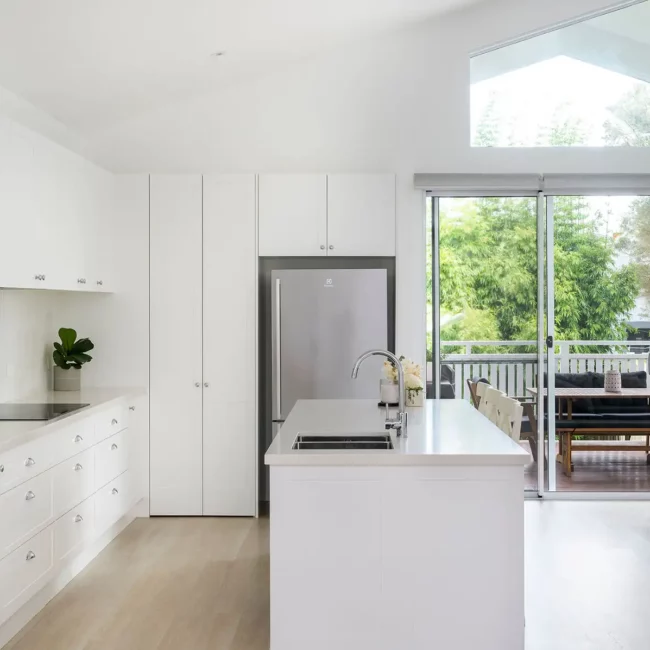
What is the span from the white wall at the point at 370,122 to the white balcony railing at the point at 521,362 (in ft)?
1.39

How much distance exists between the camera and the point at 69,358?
4488mm

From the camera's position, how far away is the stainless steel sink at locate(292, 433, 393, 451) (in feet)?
9.27

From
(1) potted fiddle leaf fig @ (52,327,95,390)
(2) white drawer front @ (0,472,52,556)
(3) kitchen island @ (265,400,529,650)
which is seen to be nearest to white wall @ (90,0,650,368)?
(1) potted fiddle leaf fig @ (52,327,95,390)

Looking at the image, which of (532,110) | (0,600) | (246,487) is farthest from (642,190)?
(0,600)

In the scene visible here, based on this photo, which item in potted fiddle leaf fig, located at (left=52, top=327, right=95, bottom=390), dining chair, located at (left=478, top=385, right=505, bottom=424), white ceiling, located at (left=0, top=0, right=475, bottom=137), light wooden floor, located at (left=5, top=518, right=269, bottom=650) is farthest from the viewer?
potted fiddle leaf fig, located at (left=52, top=327, right=95, bottom=390)

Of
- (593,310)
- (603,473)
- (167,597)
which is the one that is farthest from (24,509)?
(603,473)

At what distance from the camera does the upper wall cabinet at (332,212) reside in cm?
475

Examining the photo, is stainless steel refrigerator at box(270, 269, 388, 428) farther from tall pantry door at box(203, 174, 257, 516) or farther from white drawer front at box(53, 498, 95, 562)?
white drawer front at box(53, 498, 95, 562)

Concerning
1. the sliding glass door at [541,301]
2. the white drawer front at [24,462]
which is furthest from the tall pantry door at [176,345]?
the sliding glass door at [541,301]

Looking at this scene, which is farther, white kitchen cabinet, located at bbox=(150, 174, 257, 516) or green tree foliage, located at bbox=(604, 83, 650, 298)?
green tree foliage, located at bbox=(604, 83, 650, 298)

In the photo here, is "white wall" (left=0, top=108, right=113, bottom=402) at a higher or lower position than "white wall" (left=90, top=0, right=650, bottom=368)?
lower

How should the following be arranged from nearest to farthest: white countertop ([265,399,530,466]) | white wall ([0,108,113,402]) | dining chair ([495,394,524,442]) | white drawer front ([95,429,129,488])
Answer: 1. white countertop ([265,399,530,466])
2. white wall ([0,108,113,402])
3. dining chair ([495,394,524,442])
4. white drawer front ([95,429,129,488])

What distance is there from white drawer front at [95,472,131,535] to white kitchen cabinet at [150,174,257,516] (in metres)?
0.33

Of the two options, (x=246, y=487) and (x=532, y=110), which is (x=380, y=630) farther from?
(x=532, y=110)
